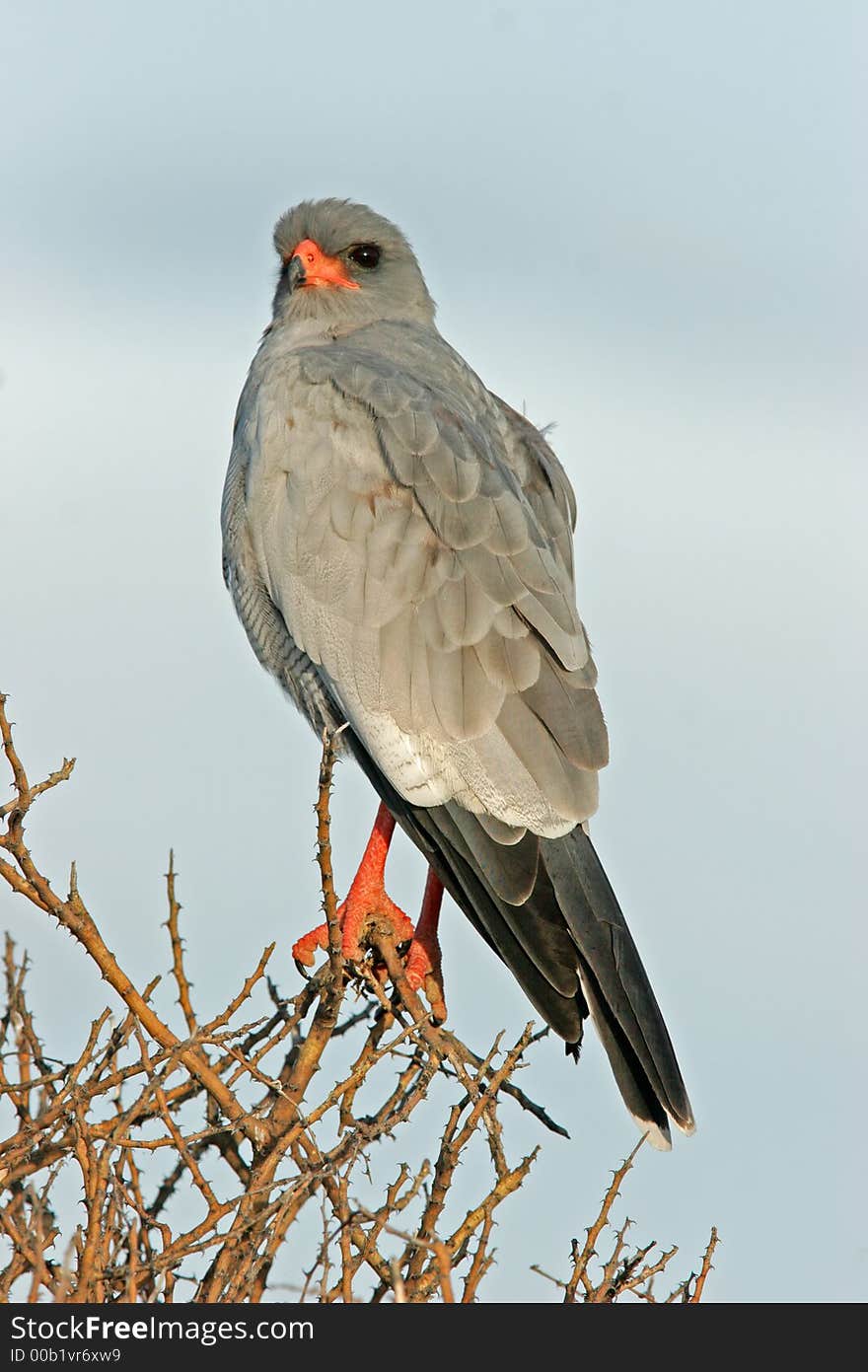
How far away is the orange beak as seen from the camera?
5.93m

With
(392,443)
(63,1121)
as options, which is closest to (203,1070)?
(63,1121)

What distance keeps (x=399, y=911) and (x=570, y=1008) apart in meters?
0.96

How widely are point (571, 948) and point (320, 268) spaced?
9.60ft

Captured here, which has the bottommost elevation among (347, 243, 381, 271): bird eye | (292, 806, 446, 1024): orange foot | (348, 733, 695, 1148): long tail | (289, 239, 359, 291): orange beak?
(348, 733, 695, 1148): long tail

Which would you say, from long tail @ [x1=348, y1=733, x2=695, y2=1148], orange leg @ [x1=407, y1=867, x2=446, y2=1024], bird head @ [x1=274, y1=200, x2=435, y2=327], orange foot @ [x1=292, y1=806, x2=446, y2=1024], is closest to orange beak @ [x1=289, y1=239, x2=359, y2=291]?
bird head @ [x1=274, y1=200, x2=435, y2=327]

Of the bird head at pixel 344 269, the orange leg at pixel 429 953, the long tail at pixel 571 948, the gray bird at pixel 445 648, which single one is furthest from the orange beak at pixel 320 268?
the long tail at pixel 571 948

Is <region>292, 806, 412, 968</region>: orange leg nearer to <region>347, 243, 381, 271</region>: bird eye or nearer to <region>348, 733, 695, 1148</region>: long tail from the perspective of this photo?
<region>348, 733, 695, 1148</region>: long tail

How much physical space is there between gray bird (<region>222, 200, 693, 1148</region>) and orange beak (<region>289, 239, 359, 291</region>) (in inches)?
20.9

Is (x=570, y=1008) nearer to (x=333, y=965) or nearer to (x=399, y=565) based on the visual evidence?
(x=333, y=965)

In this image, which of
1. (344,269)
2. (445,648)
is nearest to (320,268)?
(344,269)

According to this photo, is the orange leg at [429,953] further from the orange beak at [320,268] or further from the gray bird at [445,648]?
the orange beak at [320,268]

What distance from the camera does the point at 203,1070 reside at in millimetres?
3652

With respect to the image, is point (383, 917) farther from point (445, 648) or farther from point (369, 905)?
point (445, 648)

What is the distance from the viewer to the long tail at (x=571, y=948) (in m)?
4.18
